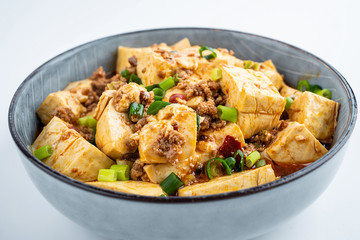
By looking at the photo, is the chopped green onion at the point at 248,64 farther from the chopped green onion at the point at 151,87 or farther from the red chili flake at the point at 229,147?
the red chili flake at the point at 229,147

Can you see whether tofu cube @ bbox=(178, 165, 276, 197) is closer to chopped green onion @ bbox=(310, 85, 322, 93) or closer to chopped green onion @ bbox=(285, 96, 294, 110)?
chopped green onion @ bbox=(285, 96, 294, 110)

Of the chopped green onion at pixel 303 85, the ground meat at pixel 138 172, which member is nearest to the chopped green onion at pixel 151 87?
the ground meat at pixel 138 172

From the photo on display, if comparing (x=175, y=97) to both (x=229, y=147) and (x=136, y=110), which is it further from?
(x=229, y=147)

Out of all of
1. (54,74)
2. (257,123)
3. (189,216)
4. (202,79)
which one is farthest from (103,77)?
(189,216)

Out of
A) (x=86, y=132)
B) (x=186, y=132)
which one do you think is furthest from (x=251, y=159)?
(x=86, y=132)

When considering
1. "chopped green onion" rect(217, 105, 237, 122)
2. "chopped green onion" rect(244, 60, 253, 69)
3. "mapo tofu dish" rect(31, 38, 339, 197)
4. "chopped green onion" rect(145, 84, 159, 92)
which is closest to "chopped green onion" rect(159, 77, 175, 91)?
"mapo tofu dish" rect(31, 38, 339, 197)

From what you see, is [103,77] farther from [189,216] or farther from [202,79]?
[189,216]
